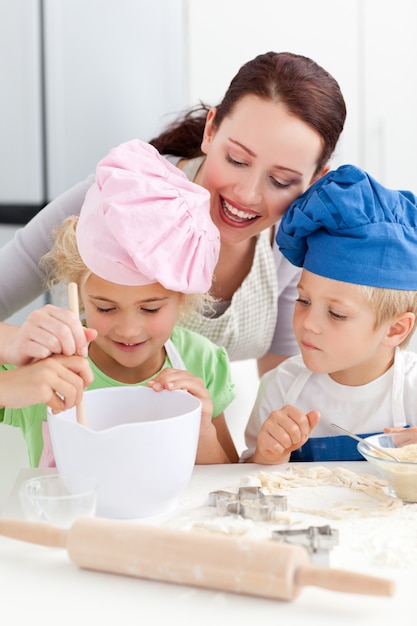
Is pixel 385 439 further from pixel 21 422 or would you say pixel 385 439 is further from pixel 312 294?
pixel 21 422

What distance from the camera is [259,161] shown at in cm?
145

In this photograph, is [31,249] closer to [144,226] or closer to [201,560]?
[144,226]

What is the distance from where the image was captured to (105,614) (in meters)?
0.72

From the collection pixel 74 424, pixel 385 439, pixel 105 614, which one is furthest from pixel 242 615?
pixel 385 439

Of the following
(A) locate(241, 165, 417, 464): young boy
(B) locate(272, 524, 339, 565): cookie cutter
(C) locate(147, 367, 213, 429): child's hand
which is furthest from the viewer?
(A) locate(241, 165, 417, 464): young boy

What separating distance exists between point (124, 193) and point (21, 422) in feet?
1.41

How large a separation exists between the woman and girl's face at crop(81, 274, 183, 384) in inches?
10.4

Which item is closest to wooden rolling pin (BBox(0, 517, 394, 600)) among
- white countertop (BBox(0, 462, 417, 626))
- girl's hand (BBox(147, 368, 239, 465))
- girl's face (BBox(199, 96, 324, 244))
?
white countertop (BBox(0, 462, 417, 626))

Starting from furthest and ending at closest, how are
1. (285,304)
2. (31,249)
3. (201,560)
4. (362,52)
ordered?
(362,52) < (285,304) < (31,249) < (201,560)

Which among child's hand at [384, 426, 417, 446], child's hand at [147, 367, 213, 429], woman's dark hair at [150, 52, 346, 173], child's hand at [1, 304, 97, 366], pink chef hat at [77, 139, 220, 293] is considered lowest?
child's hand at [384, 426, 417, 446]

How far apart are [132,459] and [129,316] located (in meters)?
0.39

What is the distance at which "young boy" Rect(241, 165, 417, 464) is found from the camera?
1.27 metres

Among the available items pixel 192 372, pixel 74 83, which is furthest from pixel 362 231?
pixel 74 83

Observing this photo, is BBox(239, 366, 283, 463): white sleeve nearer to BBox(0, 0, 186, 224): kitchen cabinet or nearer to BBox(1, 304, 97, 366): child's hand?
BBox(1, 304, 97, 366): child's hand
